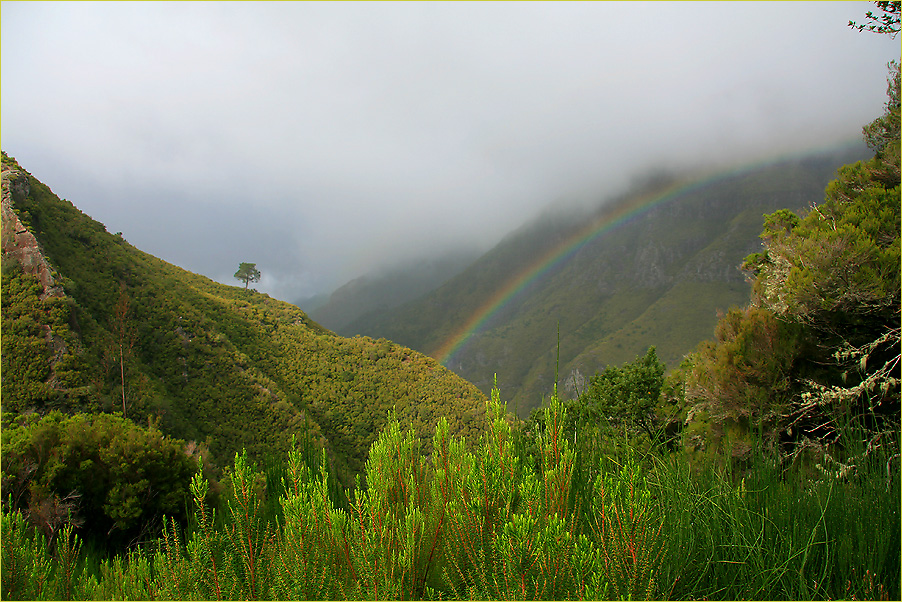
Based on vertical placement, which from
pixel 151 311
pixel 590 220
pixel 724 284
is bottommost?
pixel 724 284

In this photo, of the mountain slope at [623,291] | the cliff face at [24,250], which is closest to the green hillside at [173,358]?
the cliff face at [24,250]

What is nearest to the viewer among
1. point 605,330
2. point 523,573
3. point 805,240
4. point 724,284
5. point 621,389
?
point 523,573

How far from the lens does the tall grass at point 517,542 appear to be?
1364 millimetres

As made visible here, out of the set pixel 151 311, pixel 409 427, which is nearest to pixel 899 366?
pixel 409 427

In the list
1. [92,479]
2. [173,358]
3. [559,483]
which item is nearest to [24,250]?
[173,358]

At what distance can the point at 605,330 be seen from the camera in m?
113

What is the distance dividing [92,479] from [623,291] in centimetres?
14643

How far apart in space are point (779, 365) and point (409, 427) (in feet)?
24.4

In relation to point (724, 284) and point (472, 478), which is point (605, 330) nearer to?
point (724, 284)

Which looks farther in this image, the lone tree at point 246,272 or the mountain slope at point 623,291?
the mountain slope at point 623,291

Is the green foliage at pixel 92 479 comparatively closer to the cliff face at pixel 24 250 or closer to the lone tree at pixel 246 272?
the cliff face at pixel 24 250

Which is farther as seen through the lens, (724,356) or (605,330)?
(605,330)

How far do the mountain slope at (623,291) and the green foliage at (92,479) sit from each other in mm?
78306

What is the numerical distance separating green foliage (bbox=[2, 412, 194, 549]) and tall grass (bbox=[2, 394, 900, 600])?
3635 millimetres
